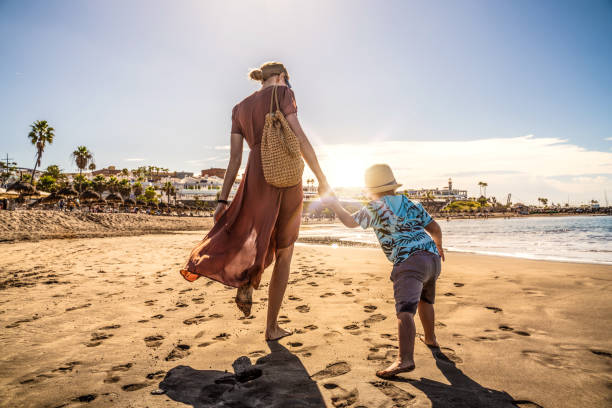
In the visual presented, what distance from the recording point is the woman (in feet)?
7.07

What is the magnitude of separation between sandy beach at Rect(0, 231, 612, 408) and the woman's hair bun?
2049 mm

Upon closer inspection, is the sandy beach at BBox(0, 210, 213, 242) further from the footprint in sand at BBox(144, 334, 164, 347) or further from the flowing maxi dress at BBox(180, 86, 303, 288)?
the flowing maxi dress at BBox(180, 86, 303, 288)

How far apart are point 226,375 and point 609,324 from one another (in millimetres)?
3102

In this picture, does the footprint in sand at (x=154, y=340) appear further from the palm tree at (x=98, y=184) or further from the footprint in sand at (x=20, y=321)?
the palm tree at (x=98, y=184)

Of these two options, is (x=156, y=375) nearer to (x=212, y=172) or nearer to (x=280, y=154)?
(x=280, y=154)

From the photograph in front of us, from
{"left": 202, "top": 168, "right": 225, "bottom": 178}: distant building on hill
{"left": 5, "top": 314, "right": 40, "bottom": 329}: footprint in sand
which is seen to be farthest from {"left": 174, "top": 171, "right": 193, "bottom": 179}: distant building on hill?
{"left": 5, "top": 314, "right": 40, "bottom": 329}: footprint in sand

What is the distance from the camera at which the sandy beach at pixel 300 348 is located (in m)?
1.71

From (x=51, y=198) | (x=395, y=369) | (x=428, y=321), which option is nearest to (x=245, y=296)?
(x=395, y=369)

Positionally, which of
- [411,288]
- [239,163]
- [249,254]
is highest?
[239,163]

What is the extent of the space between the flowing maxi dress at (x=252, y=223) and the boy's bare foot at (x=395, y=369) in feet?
3.07

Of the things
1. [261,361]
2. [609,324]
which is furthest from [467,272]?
[261,361]

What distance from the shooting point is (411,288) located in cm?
206

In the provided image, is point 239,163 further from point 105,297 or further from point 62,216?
point 62,216

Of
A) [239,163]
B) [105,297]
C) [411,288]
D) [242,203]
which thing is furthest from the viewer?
[105,297]
